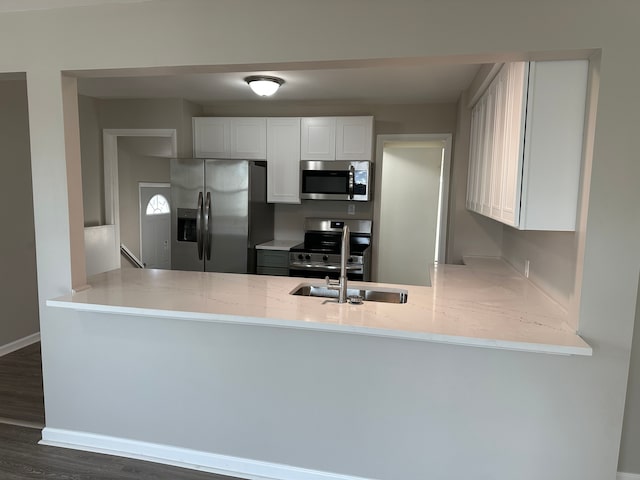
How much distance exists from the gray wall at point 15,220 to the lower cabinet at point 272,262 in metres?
2.20

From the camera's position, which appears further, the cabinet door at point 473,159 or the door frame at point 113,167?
the door frame at point 113,167

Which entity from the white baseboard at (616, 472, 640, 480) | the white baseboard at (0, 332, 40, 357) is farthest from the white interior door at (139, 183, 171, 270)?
the white baseboard at (616, 472, 640, 480)

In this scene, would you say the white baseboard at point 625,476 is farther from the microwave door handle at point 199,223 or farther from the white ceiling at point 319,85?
the microwave door handle at point 199,223

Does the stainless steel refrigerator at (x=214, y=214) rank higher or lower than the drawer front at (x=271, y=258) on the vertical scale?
higher

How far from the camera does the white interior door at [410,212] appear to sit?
5.80m

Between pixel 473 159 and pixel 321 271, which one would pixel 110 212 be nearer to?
pixel 321 271

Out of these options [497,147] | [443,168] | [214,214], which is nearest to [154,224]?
[214,214]

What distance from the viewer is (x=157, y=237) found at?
22.2 feet

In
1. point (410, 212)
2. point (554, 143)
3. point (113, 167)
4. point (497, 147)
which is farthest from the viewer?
point (410, 212)

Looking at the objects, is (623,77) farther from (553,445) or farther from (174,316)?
(174,316)

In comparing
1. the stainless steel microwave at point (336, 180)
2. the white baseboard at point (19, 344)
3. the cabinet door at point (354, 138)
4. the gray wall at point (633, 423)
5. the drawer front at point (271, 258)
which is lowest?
the white baseboard at point (19, 344)

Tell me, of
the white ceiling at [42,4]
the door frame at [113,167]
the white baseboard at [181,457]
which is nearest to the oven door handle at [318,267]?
the door frame at [113,167]

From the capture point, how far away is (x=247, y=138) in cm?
485

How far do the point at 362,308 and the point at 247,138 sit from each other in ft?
10.5
